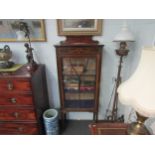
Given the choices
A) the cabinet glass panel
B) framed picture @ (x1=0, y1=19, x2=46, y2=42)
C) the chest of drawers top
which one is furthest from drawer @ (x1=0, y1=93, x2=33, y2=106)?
framed picture @ (x1=0, y1=19, x2=46, y2=42)

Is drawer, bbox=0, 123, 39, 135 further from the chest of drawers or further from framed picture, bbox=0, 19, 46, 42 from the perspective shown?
framed picture, bbox=0, 19, 46, 42

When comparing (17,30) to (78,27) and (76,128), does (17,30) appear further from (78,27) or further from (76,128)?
(76,128)

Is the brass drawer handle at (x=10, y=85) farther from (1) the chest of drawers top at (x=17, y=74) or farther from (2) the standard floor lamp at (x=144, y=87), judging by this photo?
(2) the standard floor lamp at (x=144, y=87)

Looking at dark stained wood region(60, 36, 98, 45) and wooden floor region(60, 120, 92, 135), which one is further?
wooden floor region(60, 120, 92, 135)

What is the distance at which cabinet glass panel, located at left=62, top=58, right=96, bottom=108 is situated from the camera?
1.67 meters

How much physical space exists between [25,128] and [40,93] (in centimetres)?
44

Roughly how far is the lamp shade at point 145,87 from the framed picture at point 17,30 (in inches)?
48.8

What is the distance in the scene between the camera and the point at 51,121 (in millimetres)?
1741

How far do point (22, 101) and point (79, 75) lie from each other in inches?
28.1

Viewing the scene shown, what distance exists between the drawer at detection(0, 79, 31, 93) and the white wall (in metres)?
0.46

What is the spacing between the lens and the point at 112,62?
1.78 m

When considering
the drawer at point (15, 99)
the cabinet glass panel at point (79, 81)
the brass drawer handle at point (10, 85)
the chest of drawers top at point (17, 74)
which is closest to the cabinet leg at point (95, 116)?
the cabinet glass panel at point (79, 81)
